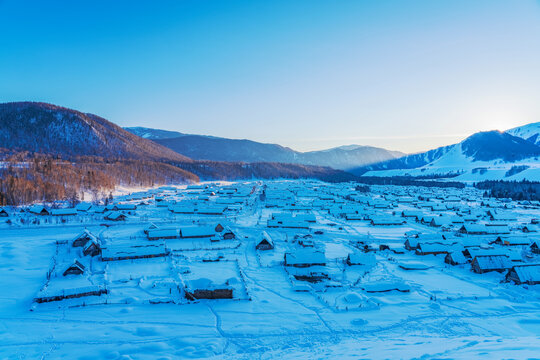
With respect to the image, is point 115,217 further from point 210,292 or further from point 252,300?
point 252,300

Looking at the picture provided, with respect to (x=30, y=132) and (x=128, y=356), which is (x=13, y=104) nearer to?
(x=30, y=132)

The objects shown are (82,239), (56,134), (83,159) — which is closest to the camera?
(82,239)

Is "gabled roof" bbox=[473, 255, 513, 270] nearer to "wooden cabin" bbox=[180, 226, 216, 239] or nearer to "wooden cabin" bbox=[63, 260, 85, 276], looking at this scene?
"wooden cabin" bbox=[180, 226, 216, 239]

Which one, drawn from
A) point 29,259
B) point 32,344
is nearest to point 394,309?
point 32,344

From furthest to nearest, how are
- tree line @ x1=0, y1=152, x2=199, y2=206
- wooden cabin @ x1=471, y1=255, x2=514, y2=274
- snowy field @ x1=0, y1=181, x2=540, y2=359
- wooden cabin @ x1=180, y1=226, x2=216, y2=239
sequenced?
tree line @ x1=0, y1=152, x2=199, y2=206
wooden cabin @ x1=180, y1=226, x2=216, y2=239
wooden cabin @ x1=471, y1=255, x2=514, y2=274
snowy field @ x1=0, y1=181, x2=540, y2=359

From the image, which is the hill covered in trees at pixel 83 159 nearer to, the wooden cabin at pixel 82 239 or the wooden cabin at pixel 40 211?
the wooden cabin at pixel 40 211

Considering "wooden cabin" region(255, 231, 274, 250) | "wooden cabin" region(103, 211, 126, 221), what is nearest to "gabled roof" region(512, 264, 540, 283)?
"wooden cabin" region(255, 231, 274, 250)

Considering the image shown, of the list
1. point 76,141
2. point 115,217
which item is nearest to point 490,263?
point 115,217

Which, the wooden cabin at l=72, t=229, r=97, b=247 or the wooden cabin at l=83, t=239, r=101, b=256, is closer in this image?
the wooden cabin at l=83, t=239, r=101, b=256
